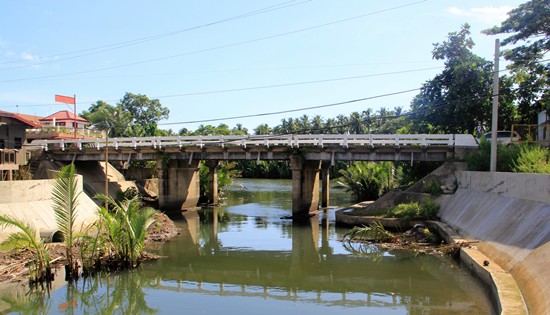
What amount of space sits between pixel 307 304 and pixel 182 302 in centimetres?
352

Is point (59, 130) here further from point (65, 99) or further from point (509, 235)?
point (509, 235)

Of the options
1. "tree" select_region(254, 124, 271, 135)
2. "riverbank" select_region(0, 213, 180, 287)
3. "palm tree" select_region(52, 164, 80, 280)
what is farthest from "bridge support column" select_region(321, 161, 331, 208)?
"tree" select_region(254, 124, 271, 135)

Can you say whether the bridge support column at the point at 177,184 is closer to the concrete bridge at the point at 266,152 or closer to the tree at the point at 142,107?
the concrete bridge at the point at 266,152

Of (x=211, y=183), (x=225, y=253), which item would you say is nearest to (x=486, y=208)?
(x=225, y=253)

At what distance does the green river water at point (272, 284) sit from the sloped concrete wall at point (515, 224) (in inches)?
51.4

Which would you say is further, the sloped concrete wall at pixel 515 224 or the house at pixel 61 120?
the house at pixel 61 120

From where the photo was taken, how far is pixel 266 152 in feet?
109

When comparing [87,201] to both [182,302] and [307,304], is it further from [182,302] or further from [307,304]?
[307,304]

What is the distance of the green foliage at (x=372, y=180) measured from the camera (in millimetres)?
41312

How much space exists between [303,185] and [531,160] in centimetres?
1640

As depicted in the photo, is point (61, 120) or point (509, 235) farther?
point (61, 120)

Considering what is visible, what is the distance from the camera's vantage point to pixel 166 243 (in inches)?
872

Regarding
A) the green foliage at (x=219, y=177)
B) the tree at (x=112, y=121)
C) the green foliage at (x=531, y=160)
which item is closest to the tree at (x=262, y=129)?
the tree at (x=112, y=121)

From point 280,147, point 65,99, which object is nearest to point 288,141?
point 280,147
